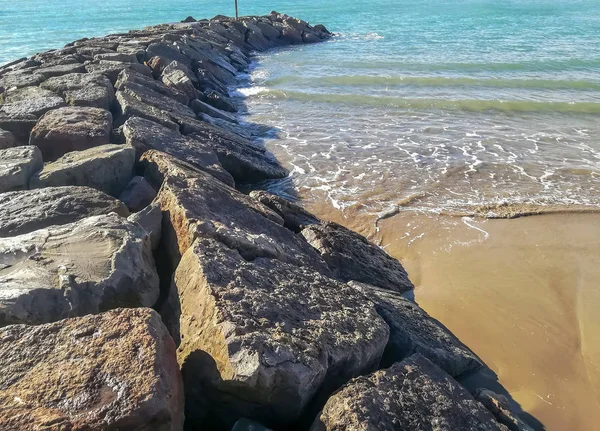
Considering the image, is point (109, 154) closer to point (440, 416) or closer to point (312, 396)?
point (312, 396)

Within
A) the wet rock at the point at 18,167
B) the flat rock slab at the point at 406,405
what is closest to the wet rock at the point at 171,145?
the wet rock at the point at 18,167

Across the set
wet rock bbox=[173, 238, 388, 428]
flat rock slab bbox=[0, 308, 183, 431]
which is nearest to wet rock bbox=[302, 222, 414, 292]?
wet rock bbox=[173, 238, 388, 428]

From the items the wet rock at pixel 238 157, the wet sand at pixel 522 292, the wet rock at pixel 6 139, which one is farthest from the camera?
the wet rock at pixel 238 157

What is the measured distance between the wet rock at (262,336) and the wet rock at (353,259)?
1010 millimetres

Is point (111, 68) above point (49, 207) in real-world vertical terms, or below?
above

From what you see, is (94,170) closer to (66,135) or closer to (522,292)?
(66,135)

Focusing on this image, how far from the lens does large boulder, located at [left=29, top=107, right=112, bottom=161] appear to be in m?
5.28

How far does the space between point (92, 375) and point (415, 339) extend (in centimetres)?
204

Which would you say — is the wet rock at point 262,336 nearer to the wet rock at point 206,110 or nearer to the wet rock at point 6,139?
the wet rock at point 6,139

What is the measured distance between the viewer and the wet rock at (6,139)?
5.48 metres

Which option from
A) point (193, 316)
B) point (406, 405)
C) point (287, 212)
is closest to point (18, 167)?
point (287, 212)

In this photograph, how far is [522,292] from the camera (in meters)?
4.82

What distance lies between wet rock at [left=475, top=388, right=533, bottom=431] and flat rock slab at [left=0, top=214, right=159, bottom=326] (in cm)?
217

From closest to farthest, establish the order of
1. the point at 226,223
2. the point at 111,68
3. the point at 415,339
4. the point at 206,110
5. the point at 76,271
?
the point at 76,271
the point at 415,339
the point at 226,223
the point at 111,68
the point at 206,110
